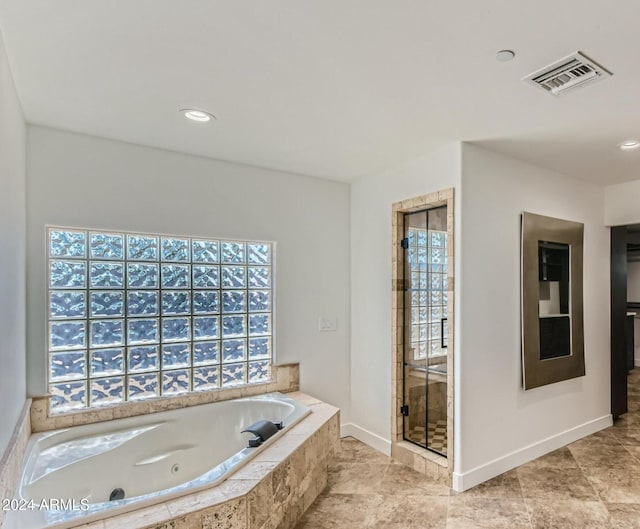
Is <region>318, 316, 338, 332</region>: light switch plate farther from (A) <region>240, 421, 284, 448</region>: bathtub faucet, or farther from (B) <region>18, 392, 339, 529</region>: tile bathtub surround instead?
(A) <region>240, 421, 284, 448</region>: bathtub faucet

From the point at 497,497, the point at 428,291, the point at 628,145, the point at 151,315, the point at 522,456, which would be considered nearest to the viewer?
the point at 497,497

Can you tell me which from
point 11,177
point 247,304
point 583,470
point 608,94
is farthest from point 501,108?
point 583,470

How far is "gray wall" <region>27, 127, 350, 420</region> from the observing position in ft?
8.42

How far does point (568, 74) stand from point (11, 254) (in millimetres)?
2772

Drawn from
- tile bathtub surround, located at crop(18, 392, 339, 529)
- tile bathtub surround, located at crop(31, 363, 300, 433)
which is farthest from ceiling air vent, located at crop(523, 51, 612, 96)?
tile bathtub surround, located at crop(31, 363, 300, 433)

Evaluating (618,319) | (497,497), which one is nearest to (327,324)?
(497,497)

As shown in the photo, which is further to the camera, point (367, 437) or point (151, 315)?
point (367, 437)

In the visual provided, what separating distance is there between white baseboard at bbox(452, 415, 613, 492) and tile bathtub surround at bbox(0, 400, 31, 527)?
8.30 feet

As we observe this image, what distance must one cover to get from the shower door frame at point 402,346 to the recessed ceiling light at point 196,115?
1.66 meters

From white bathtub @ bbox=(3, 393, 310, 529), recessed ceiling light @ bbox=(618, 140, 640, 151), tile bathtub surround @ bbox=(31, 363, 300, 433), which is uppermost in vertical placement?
recessed ceiling light @ bbox=(618, 140, 640, 151)

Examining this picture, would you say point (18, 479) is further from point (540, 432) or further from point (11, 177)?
point (540, 432)

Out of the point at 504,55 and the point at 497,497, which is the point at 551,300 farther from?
the point at 504,55

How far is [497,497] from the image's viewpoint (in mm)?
2680

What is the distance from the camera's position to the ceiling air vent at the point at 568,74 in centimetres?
174
